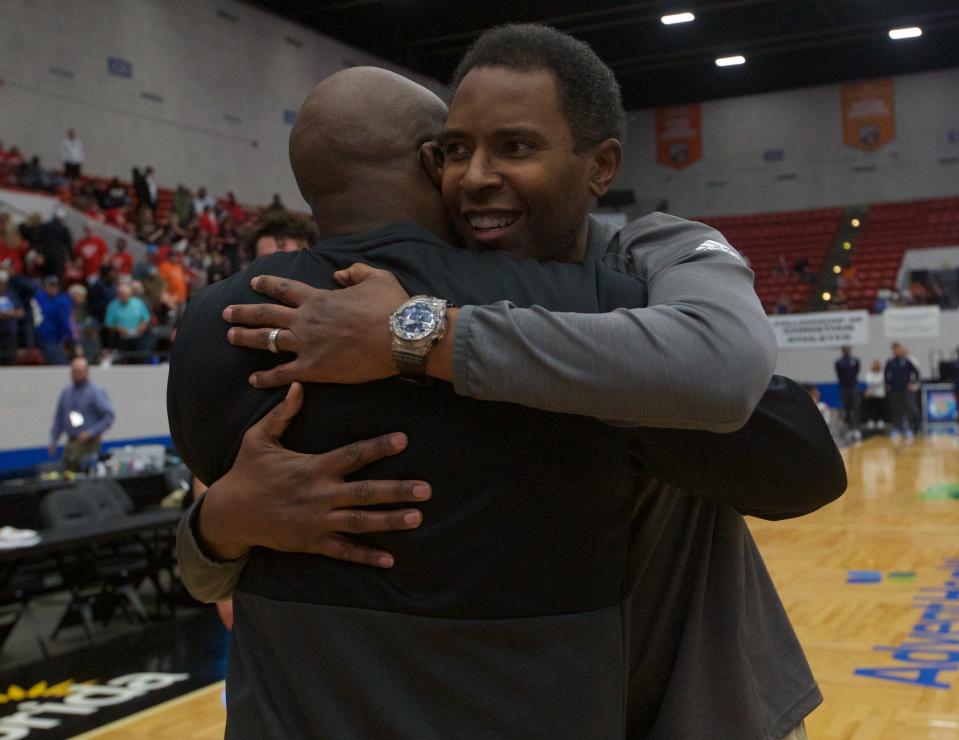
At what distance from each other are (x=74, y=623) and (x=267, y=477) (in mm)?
6302

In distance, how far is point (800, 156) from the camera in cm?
2702

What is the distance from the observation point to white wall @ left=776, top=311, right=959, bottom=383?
20.1 metres

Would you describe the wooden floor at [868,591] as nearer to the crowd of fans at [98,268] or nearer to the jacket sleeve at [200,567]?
the jacket sleeve at [200,567]

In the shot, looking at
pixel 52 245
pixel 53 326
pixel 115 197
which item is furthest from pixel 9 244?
pixel 115 197

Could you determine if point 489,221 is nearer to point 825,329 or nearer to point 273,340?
point 273,340

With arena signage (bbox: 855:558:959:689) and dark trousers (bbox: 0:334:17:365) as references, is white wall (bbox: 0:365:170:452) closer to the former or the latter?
dark trousers (bbox: 0:334:17:365)

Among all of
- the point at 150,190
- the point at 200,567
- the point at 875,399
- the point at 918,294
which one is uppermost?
the point at 150,190

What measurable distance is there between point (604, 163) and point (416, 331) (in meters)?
0.41

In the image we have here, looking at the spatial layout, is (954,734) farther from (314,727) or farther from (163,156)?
(163,156)

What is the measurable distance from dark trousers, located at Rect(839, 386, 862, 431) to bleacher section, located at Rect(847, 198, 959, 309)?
335 centimetres

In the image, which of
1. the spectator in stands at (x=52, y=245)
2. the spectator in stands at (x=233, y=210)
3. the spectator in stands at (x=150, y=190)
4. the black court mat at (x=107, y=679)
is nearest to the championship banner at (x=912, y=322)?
the spectator in stands at (x=233, y=210)

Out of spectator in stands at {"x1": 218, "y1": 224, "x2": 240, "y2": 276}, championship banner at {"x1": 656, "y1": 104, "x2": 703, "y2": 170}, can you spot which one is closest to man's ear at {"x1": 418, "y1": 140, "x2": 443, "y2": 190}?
spectator in stands at {"x1": 218, "y1": 224, "x2": 240, "y2": 276}

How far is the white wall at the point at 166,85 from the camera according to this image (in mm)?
16281

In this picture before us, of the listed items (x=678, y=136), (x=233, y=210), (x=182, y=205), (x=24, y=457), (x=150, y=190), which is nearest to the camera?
(x=24, y=457)
